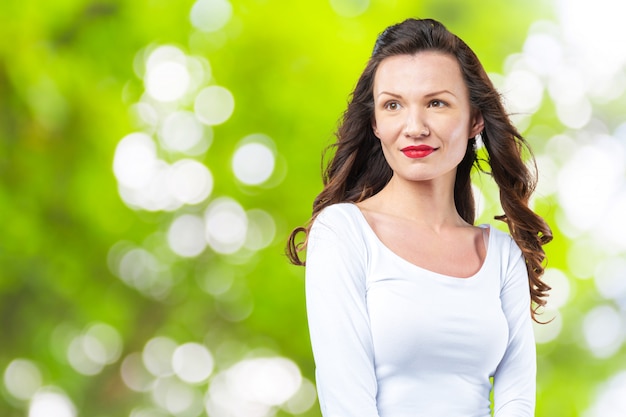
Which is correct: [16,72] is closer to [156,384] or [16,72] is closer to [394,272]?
[156,384]

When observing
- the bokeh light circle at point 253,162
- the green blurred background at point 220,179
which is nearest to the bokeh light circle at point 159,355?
the green blurred background at point 220,179

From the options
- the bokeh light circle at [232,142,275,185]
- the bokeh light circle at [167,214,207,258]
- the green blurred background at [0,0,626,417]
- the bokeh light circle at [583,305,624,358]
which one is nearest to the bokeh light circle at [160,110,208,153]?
the green blurred background at [0,0,626,417]

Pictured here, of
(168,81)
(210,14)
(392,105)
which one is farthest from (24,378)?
(392,105)

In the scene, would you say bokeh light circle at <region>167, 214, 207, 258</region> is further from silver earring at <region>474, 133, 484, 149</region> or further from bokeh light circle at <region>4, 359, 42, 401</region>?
silver earring at <region>474, 133, 484, 149</region>

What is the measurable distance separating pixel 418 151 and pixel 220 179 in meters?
1.88

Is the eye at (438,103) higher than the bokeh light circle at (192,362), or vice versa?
the eye at (438,103)

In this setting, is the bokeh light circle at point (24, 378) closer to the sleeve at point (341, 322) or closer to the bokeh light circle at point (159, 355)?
the bokeh light circle at point (159, 355)

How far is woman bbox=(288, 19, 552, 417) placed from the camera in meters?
1.37

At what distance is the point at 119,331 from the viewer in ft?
10.9

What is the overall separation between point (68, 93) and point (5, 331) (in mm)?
875

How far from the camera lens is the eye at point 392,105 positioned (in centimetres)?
148

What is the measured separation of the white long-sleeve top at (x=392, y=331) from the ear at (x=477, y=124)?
0.81 feet

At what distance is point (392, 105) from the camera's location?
1.48 m

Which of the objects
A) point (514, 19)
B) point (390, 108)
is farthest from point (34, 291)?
point (390, 108)
